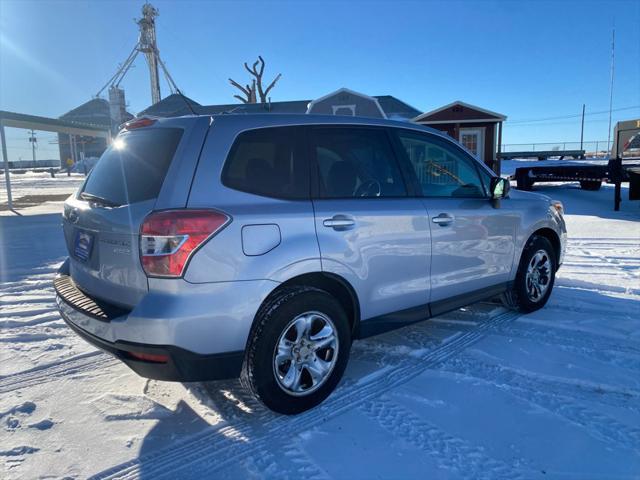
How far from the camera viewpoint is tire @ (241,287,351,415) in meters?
2.59

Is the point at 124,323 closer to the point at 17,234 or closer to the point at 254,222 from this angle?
the point at 254,222

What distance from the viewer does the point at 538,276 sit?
4.61 meters

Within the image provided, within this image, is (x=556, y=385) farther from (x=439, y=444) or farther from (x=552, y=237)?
(x=552, y=237)

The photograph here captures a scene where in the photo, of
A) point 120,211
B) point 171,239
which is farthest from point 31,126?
point 171,239

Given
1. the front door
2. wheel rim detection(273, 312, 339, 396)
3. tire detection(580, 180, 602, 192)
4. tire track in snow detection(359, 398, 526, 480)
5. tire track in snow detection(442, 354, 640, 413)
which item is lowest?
tire track in snow detection(359, 398, 526, 480)

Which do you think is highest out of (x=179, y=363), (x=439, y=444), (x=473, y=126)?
(x=473, y=126)

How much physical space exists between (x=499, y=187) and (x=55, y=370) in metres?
3.87

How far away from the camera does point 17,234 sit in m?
9.51

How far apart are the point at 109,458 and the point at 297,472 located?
3.39ft

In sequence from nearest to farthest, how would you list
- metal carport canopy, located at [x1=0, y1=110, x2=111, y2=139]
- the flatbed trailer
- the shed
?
the flatbed trailer → metal carport canopy, located at [x1=0, y1=110, x2=111, y2=139] → the shed

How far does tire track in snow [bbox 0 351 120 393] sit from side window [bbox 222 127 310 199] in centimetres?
207

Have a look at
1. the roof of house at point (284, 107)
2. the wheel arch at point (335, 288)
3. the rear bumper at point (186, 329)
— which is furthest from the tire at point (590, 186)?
the rear bumper at point (186, 329)

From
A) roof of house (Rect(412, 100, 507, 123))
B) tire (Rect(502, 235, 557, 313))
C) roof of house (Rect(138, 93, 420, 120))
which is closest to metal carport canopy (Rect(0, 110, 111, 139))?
roof of house (Rect(138, 93, 420, 120))

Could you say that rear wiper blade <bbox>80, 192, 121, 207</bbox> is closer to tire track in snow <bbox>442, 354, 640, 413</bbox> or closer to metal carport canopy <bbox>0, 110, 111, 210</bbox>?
tire track in snow <bbox>442, 354, 640, 413</bbox>
